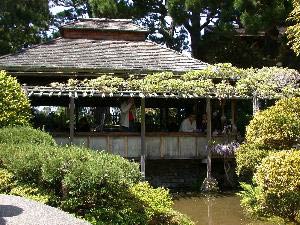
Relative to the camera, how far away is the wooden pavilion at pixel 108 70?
698 inches

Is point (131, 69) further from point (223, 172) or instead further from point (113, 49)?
point (223, 172)

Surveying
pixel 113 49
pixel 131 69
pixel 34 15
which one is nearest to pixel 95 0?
pixel 34 15

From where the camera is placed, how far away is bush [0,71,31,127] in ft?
46.9

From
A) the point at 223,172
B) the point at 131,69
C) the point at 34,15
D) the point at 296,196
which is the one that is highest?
the point at 34,15

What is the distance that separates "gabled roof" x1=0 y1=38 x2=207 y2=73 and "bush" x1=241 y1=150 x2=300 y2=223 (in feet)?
31.3

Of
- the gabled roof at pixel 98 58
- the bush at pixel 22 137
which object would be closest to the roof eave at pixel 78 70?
the gabled roof at pixel 98 58

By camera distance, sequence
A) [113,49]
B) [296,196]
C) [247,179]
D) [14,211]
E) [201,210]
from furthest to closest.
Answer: [113,49] → [247,179] → [201,210] → [296,196] → [14,211]

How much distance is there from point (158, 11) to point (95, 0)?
165 inches

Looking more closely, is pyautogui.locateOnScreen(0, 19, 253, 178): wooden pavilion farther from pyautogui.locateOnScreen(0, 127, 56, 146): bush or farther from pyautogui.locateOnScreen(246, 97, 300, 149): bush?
pyautogui.locateOnScreen(246, 97, 300, 149): bush

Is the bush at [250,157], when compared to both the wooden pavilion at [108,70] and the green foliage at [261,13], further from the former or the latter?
the green foliage at [261,13]

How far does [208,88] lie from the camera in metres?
18.2

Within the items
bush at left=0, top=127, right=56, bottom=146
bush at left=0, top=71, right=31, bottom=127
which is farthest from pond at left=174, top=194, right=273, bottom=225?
bush at left=0, top=71, right=31, bottom=127

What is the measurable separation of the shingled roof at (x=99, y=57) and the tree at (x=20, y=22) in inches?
253

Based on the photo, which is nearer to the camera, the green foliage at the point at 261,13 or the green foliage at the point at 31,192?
the green foliage at the point at 31,192
